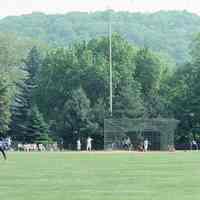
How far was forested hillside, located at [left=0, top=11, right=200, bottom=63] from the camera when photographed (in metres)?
160

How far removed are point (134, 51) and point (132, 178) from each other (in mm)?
67370

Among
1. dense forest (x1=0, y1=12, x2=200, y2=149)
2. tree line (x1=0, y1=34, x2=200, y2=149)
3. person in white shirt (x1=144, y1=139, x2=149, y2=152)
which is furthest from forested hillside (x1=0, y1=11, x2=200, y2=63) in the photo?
person in white shirt (x1=144, y1=139, x2=149, y2=152)

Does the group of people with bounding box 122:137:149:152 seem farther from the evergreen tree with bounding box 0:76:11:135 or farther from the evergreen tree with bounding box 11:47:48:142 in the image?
the evergreen tree with bounding box 0:76:11:135

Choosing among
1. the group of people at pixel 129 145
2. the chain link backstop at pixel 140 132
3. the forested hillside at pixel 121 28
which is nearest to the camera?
the group of people at pixel 129 145

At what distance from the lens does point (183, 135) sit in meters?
75.8

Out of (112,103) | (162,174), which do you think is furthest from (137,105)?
(162,174)

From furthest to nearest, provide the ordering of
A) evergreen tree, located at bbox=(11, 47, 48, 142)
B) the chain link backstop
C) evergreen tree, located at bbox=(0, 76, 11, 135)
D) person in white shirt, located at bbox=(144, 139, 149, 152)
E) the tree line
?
evergreen tree, located at bbox=(0, 76, 11, 135), the tree line, evergreen tree, located at bbox=(11, 47, 48, 142), the chain link backstop, person in white shirt, located at bbox=(144, 139, 149, 152)

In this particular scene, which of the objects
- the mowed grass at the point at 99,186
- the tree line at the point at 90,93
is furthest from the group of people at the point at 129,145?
the mowed grass at the point at 99,186

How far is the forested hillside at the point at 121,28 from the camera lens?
160m

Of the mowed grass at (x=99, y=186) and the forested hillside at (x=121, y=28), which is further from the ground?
the mowed grass at (x=99, y=186)

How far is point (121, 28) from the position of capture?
16888cm

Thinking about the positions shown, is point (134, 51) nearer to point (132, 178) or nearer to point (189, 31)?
point (132, 178)

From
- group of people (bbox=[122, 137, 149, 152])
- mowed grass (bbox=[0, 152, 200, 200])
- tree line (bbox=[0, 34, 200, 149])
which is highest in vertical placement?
mowed grass (bbox=[0, 152, 200, 200])

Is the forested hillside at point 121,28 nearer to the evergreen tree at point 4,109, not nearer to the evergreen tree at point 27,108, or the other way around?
the evergreen tree at point 27,108
